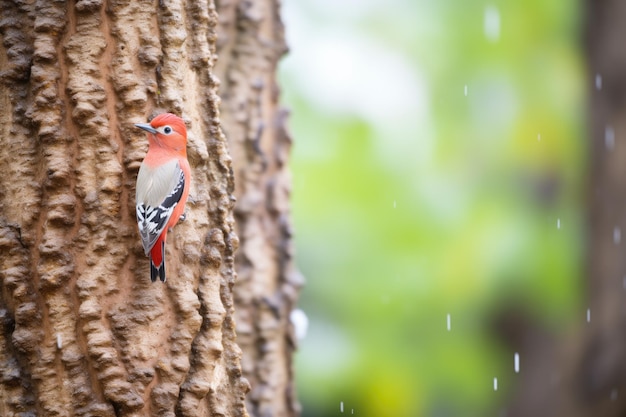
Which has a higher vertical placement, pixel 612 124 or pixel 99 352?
pixel 612 124

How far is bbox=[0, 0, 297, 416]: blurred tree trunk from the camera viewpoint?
1.73 meters

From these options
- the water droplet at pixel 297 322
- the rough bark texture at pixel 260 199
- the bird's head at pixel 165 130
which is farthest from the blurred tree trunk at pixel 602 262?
the bird's head at pixel 165 130

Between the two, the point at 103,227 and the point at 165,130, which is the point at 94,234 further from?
the point at 165,130

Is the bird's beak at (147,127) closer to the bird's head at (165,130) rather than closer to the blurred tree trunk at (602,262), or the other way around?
the bird's head at (165,130)

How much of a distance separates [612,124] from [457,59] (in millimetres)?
1102

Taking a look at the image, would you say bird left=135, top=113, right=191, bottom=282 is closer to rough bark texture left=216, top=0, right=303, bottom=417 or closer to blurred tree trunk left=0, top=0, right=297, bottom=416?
blurred tree trunk left=0, top=0, right=297, bottom=416

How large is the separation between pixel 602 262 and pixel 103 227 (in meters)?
3.36

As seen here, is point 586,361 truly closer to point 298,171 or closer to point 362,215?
point 362,215

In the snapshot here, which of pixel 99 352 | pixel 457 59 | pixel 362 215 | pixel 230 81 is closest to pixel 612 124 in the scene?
pixel 457 59

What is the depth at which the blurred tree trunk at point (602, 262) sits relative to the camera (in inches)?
168

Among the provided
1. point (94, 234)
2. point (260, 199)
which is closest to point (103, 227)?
point (94, 234)

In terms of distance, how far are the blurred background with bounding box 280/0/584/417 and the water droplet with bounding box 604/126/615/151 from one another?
27 centimetres

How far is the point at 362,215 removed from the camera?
491cm

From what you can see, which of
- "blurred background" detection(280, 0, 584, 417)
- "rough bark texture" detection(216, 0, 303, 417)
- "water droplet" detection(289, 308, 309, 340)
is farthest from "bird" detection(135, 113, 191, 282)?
"blurred background" detection(280, 0, 584, 417)
